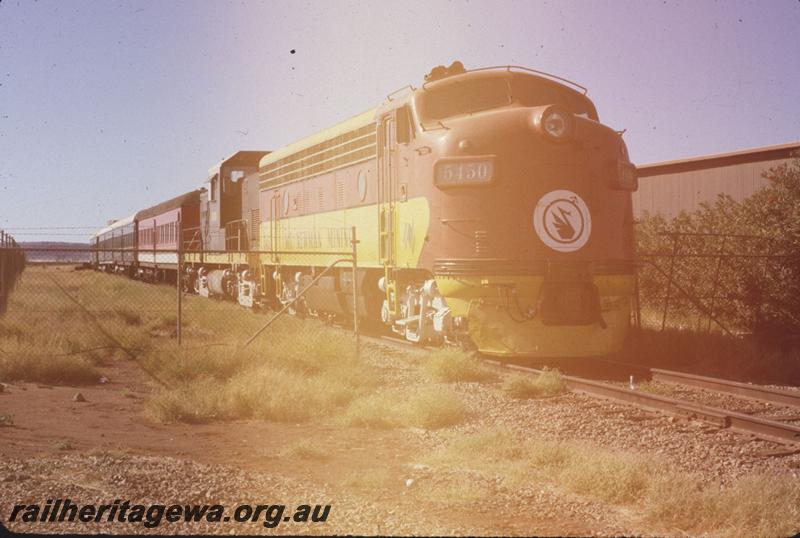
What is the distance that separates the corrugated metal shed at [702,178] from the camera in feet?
67.9

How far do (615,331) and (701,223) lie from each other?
9.52 meters

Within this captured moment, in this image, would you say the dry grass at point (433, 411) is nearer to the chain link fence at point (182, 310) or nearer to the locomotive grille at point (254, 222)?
the chain link fence at point (182, 310)

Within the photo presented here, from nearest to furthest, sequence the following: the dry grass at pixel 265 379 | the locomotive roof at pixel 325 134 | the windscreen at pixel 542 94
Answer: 1. the dry grass at pixel 265 379
2. the windscreen at pixel 542 94
3. the locomotive roof at pixel 325 134

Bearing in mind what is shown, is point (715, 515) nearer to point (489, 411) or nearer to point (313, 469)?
point (313, 469)

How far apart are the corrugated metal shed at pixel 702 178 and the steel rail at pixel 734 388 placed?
1183cm

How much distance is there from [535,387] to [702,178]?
53.7ft

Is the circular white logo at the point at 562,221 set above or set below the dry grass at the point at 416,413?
above

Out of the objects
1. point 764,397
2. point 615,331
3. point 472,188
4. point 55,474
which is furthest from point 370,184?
point 55,474

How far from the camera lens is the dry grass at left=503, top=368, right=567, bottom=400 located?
9406 mm

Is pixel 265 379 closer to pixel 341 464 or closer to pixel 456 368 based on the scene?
pixel 456 368

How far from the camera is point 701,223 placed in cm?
1877

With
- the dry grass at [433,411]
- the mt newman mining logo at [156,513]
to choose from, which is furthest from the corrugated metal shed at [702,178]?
the mt newman mining logo at [156,513]

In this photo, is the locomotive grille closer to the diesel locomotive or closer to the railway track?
A: the diesel locomotive

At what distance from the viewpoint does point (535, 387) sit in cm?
949
